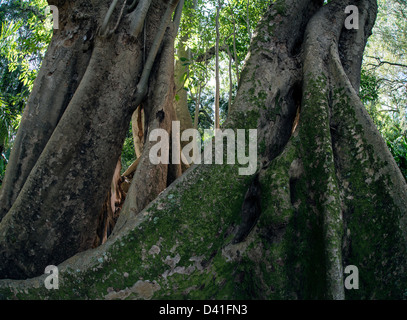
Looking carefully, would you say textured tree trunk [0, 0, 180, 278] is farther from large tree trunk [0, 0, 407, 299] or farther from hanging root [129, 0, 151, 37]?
large tree trunk [0, 0, 407, 299]

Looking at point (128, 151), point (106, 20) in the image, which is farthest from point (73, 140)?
point (128, 151)

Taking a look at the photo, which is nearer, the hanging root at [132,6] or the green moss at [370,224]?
the green moss at [370,224]

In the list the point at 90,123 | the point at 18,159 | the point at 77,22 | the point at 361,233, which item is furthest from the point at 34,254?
the point at 361,233

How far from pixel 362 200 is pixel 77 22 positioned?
2.78 metres

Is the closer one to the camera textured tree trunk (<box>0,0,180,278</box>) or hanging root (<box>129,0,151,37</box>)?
textured tree trunk (<box>0,0,180,278</box>)

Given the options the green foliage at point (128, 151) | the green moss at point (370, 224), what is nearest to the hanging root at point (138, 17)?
the green moss at point (370, 224)

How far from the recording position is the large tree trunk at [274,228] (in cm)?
233

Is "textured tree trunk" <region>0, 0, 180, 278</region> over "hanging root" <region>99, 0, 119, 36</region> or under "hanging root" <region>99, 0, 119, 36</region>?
under

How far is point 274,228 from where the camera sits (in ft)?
8.15

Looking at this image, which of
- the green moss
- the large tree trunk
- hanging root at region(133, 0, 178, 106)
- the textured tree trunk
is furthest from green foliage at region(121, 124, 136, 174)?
the green moss

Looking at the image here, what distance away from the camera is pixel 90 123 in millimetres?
2984

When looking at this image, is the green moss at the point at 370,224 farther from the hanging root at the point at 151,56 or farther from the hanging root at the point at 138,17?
the hanging root at the point at 138,17

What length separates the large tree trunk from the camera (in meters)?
2.33

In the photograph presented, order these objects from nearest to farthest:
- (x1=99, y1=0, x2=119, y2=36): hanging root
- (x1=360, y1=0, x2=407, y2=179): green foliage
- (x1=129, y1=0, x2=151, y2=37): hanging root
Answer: (x1=99, y1=0, x2=119, y2=36): hanging root < (x1=129, y1=0, x2=151, y2=37): hanging root < (x1=360, y1=0, x2=407, y2=179): green foliage
